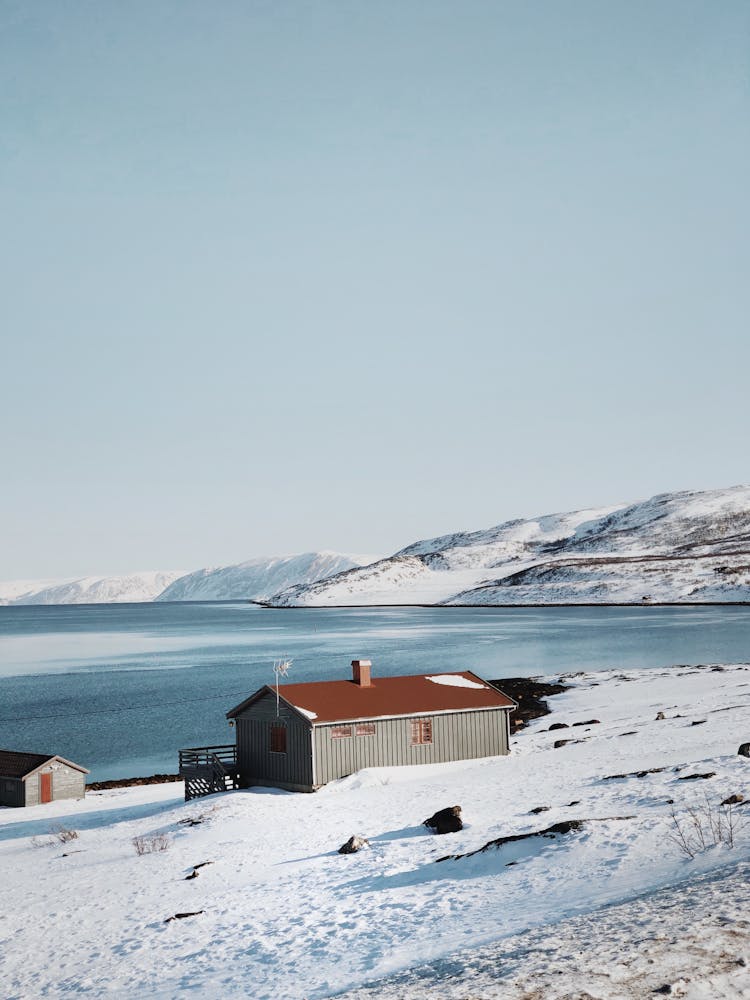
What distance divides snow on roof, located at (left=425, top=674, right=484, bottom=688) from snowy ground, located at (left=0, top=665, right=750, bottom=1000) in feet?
21.8

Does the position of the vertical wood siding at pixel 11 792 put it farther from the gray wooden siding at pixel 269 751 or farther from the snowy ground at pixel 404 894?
the gray wooden siding at pixel 269 751

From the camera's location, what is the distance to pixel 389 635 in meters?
139

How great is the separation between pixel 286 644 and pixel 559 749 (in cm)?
9703

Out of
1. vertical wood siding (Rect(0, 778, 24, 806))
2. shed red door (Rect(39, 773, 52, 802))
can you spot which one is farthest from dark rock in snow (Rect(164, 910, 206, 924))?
vertical wood siding (Rect(0, 778, 24, 806))

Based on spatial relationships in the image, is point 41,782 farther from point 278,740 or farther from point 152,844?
point 152,844

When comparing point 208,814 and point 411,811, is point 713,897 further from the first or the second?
point 208,814

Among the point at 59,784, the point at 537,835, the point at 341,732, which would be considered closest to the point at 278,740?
the point at 341,732

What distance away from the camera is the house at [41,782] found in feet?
141

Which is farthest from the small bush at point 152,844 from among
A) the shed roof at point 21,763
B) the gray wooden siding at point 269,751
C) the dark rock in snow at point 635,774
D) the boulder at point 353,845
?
the shed roof at point 21,763

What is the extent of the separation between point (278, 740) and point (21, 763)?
15675 mm

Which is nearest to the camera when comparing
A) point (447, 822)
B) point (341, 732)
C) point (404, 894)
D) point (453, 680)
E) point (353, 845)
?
point (404, 894)

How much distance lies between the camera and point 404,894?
18312mm

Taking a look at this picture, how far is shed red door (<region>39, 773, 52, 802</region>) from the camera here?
4284cm

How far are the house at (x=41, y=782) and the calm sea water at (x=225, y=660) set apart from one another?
607 centimetres
